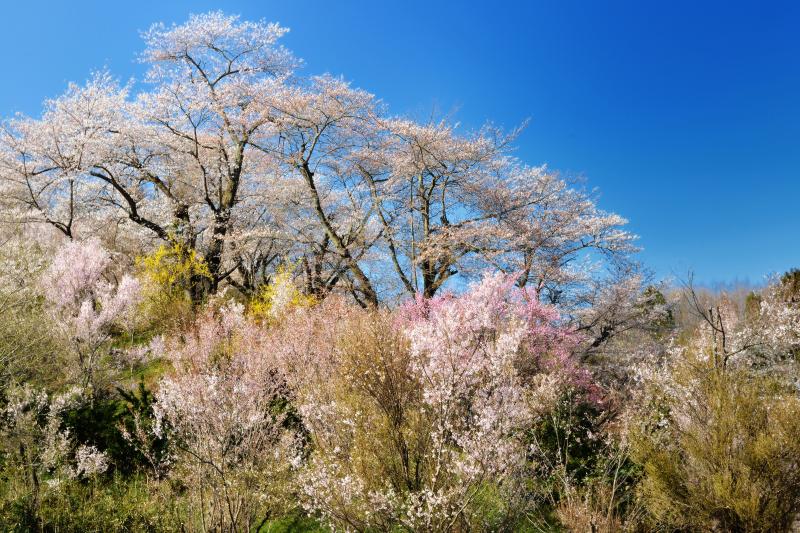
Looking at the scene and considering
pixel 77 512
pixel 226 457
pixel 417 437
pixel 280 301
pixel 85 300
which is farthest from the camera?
pixel 280 301

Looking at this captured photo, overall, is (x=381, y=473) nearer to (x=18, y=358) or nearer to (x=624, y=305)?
(x=18, y=358)

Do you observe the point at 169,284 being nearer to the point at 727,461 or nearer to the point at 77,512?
the point at 77,512

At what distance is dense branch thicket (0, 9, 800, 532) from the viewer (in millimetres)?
6383

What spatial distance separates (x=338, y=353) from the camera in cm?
878

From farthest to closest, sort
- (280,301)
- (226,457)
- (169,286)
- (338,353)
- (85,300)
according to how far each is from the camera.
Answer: (169,286), (280,301), (85,300), (338,353), (226,457)

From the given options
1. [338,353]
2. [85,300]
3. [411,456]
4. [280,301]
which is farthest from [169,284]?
[411,456]

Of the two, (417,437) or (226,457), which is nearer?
(417,437)

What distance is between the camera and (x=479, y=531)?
245 inches

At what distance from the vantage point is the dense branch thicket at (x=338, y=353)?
6.38 m

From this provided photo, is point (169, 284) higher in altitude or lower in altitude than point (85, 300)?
higher

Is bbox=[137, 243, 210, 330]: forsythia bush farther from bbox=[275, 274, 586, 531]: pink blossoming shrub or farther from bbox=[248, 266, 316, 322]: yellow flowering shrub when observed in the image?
bbox=[275, 274, 586, 531]: pink blossoming shrub

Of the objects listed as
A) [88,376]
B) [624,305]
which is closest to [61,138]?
[88,376]

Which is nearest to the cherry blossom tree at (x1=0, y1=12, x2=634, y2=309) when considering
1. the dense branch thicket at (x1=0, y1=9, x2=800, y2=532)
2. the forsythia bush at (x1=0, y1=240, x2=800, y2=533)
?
the dense branch thicket at (x1=0, y1=9, x2=800, y2=532)

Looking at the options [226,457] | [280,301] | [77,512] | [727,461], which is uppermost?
[280,301]
